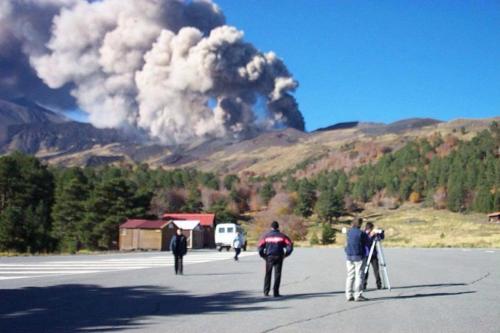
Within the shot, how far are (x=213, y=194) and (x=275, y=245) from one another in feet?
325

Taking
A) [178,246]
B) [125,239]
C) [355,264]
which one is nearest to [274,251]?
[355,264]

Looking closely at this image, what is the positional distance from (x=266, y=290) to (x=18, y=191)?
56489 millimetres

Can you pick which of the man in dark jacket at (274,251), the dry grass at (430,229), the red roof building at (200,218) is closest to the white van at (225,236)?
the dry grass at (430,229)

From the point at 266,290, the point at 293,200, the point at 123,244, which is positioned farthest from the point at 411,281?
the point at 293,200

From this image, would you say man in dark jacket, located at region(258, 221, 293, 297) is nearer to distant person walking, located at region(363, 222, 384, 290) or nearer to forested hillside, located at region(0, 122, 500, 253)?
distant person walking, located at region(363, 222, 384, 290)

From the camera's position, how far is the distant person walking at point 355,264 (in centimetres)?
1109

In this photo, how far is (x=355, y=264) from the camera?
11172 millimetres

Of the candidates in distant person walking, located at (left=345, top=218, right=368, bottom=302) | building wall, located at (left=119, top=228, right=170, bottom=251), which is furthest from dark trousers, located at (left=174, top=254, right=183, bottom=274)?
building wall, located at (left=119, top=228, right=170, bottom=251)

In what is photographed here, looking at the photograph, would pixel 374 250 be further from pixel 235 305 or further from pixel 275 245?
pixel 235 305

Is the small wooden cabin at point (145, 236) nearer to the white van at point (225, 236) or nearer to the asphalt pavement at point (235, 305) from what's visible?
the white van at point (225, 236)

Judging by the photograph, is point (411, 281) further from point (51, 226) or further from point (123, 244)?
point (51, 226)

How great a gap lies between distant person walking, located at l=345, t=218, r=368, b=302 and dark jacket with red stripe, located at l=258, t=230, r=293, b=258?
118 cm

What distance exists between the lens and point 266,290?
11.8m

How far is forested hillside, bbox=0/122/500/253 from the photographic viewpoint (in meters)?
57.0
